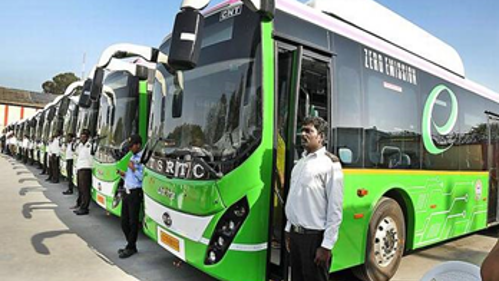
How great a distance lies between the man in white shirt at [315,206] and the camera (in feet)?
9.52

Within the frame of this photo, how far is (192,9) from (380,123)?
9.14ft

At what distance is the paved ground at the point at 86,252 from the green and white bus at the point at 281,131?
0.63 meters

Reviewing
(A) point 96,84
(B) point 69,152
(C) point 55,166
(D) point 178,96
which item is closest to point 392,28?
(D) point 178,96

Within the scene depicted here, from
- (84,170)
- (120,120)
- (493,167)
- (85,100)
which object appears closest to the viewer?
(85,100)

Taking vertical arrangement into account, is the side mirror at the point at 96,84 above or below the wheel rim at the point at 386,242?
above

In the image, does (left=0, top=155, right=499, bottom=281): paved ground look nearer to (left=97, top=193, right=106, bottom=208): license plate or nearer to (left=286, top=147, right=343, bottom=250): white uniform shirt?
(left=97, top=193, right=106, bottom=208): license plate

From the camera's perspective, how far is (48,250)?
5.50 meters

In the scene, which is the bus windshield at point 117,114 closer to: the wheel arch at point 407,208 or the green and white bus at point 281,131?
the green and white bus at point 281,131

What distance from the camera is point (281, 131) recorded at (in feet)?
12.0

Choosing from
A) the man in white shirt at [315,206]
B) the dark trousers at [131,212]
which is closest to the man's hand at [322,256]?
the man in white shirt at [315,206]

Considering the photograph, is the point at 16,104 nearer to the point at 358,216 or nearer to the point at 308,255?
the point at 358,216

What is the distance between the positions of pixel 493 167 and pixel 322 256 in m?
6.01

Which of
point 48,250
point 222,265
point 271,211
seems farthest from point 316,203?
point 48,250

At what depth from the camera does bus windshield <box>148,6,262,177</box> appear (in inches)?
134
